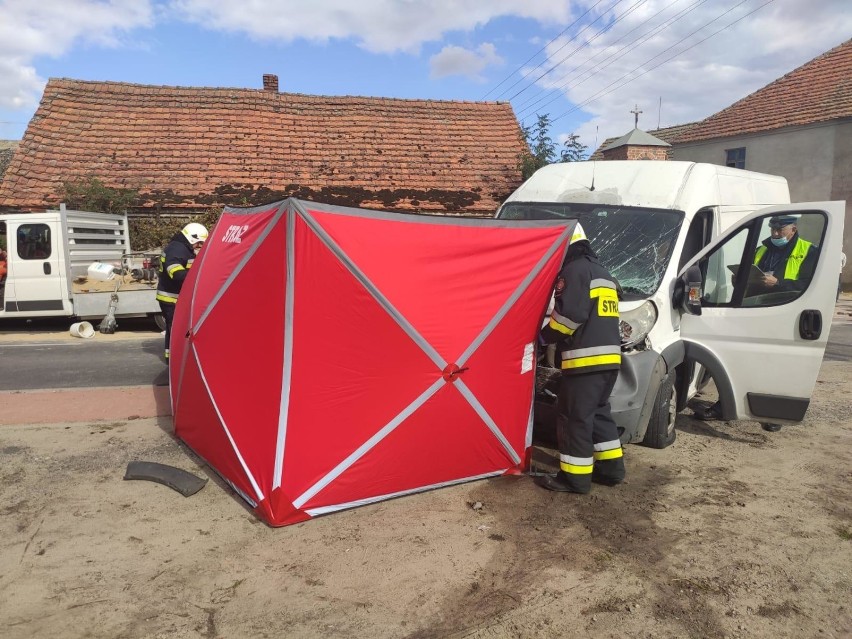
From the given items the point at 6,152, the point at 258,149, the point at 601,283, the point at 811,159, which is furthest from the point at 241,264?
the point at 6,152

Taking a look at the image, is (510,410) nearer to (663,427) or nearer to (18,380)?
(663,427)

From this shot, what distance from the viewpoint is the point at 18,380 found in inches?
300

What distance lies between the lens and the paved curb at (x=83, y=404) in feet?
19.7

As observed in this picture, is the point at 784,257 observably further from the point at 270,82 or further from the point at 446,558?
the point at 270,82

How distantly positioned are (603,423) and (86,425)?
4665 millimetres

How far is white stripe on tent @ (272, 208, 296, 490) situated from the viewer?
3.71m

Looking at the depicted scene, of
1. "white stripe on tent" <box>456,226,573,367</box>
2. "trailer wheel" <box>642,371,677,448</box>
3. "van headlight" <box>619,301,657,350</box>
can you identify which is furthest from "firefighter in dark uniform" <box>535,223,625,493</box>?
"trailer wheel" <box>642,371,677,448</box>

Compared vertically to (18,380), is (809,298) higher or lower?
higher

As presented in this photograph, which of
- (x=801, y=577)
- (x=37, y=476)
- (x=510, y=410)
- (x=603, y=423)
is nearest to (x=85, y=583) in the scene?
(x=37, y=476)

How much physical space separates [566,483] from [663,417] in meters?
1.24

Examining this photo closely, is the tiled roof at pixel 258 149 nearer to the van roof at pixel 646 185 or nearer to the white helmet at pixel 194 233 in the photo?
the white helmet at pixel 194 233

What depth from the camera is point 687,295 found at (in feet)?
16.1

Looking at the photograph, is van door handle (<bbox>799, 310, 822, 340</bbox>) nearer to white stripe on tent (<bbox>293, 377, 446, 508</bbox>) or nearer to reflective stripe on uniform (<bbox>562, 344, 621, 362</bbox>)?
reflective stripe on uniform (<bbox>562, 344, 621, 362</bbox>)

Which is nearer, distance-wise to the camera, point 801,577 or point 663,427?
point 801,577
